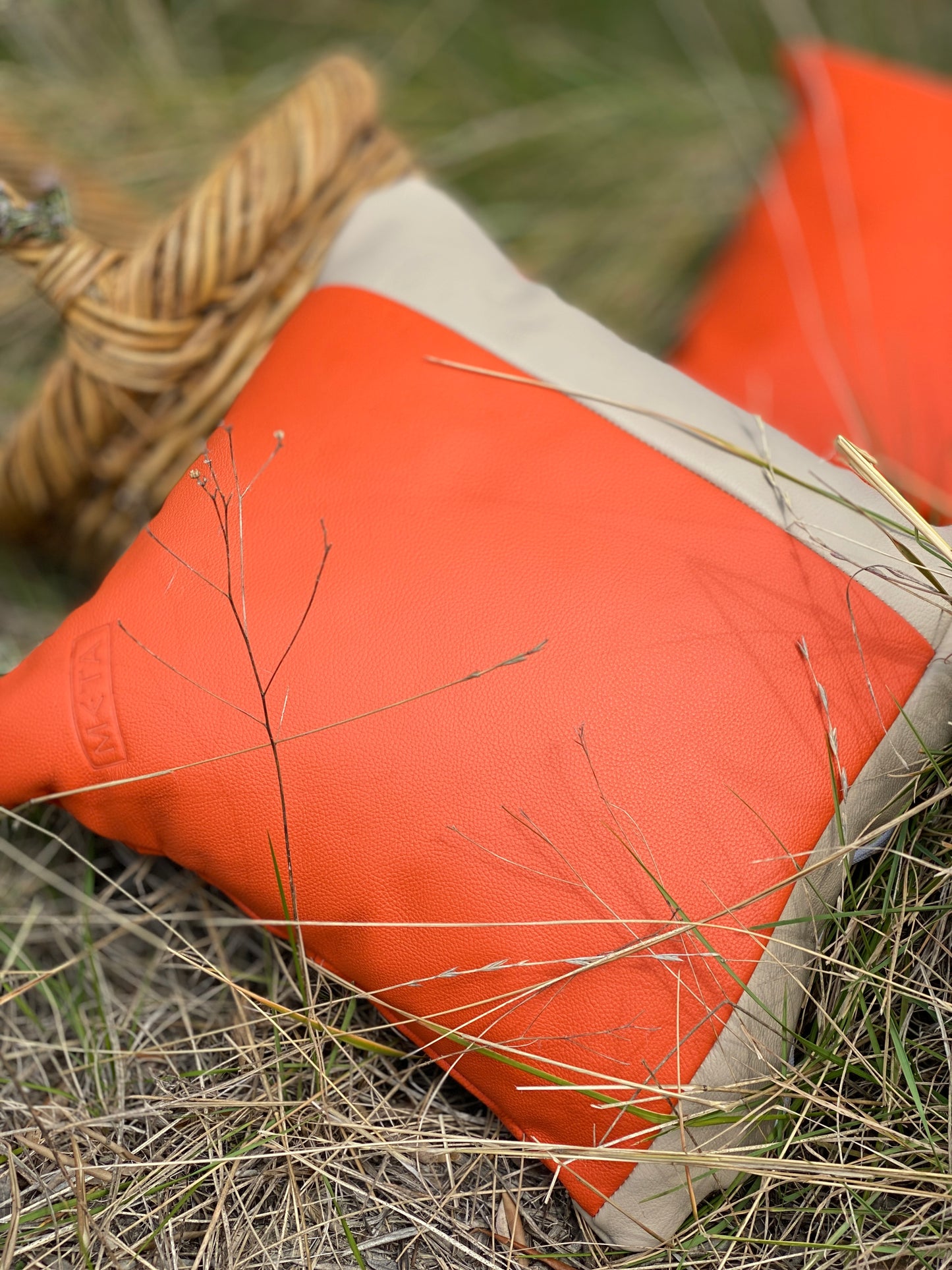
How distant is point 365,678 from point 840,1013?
0.38 m

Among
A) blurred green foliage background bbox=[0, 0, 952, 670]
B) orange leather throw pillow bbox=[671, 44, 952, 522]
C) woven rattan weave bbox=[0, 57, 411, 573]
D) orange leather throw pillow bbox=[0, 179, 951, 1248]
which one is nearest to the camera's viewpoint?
orange leather throw pillow bbox=[0, 179, 951, 1248]

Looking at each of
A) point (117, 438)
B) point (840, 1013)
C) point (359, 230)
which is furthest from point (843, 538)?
point (117, 438)

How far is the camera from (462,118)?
1399 millimetres

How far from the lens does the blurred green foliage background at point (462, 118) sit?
128 cm

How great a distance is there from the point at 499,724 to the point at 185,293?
45 cm

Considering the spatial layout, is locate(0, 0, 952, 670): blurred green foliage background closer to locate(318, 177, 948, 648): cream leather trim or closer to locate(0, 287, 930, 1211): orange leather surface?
locate(318, 177, 948, 648): cream leather trim

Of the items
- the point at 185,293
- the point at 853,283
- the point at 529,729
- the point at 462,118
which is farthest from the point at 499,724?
the point at 462,118

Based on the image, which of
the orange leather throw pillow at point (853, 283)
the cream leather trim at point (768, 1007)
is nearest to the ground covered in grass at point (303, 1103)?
the cream leather trim at point (768, 1007)

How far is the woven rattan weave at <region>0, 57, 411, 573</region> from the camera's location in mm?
759

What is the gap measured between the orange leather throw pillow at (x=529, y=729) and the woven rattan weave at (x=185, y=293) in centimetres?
19

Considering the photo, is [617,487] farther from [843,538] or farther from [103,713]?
[103,713]

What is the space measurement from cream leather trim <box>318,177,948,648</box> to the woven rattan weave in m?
0.05

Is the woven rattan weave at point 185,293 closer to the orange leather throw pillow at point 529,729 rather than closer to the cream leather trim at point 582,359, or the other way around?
the cream leather trim at point 582,359

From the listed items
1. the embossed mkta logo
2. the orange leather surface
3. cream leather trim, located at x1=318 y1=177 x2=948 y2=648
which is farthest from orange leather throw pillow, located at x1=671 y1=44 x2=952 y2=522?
the embossed mkta logo
